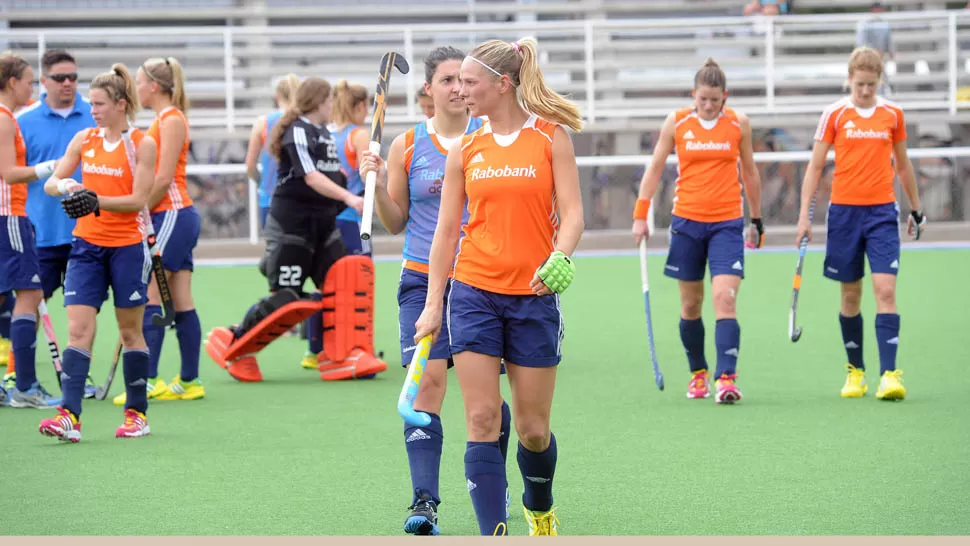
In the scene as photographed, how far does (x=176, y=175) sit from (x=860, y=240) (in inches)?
156

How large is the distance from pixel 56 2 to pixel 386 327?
49.2 feet

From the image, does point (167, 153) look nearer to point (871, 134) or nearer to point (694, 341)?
point (694, 341)

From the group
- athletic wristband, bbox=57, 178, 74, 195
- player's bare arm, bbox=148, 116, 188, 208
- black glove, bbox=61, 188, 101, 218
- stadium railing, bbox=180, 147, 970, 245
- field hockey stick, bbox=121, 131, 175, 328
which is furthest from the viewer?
stadium railing, bbox=180, 147, 970, 245

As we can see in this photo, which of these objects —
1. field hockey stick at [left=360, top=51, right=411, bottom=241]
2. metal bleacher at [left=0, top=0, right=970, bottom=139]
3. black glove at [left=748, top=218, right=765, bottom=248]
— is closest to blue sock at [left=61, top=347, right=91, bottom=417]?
field hockey stick at [left=360, top=51, right=411, bottom=241]

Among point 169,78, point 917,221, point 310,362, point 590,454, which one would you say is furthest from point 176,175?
point 917,221

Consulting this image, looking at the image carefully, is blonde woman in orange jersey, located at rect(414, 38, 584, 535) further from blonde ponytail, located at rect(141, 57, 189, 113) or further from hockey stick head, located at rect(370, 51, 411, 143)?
blonde ponytail, located at rect(141, 57, 189, 113)

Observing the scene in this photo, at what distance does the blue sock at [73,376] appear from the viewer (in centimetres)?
700

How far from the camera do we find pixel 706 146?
8.22m

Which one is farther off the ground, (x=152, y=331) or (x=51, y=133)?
(x=51, y=133)

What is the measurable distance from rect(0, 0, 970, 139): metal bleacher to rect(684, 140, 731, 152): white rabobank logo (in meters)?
11.8

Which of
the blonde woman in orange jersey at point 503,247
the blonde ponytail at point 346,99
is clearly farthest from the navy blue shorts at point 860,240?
the blonde woman in orange jersey at point 503,247

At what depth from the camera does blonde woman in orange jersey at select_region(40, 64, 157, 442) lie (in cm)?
697

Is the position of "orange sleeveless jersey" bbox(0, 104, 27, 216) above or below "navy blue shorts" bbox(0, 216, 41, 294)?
above

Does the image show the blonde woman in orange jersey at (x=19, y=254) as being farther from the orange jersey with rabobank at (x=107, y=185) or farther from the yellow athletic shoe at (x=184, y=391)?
the orange jersey with rabobank at (x=107, y=185)
